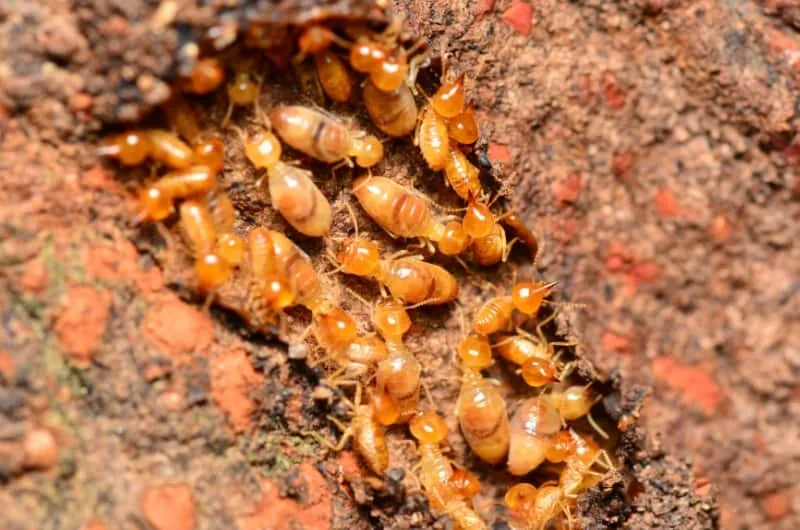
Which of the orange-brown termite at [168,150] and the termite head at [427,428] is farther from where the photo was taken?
the termite head at [427,428]

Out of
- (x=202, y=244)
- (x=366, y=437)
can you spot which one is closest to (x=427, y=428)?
(x=366, y=437)

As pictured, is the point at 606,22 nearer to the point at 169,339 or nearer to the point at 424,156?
the point at 424,156

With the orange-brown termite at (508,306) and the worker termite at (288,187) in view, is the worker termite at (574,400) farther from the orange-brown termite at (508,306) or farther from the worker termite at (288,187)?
the worker termite at (288,187)

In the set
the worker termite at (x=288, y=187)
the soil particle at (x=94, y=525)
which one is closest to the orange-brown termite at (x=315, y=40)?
the worker termite at (x=288, y=187)

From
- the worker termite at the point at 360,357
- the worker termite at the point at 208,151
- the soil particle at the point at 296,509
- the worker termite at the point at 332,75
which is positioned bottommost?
the soil particle at the point at 296,509

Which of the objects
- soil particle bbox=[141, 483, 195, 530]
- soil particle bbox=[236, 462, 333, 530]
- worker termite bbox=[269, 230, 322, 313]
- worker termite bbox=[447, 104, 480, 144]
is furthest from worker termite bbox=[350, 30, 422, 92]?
soil particle bbox=[141, 483, 195, 530]

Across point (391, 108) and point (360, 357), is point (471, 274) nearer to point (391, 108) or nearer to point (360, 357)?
point (360, 357)
